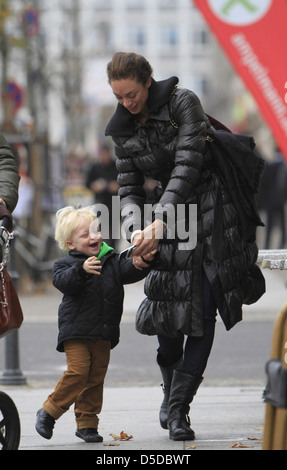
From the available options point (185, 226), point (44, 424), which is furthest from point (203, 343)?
point (44, 424)

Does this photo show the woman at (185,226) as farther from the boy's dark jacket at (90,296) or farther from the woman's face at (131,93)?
the boy's dark jacket at (90,296)

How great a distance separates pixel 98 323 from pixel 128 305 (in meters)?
7.62

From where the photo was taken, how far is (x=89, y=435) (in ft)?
17.7

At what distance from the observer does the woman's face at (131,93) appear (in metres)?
5.17

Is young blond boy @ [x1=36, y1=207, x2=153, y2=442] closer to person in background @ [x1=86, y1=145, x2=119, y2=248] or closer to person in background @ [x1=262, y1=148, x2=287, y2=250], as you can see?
person in background @ [x1=86, y1=145, x2=119, y2=248]

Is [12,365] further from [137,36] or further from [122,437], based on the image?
[137,36]

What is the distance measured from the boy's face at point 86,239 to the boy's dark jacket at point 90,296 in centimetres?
4

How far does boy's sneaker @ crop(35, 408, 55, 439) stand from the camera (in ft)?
17.1

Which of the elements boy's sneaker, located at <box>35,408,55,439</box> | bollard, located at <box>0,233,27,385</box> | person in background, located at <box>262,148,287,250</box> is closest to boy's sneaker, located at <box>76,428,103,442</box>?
boy's sneaker, located at <box>35,408,55,439</box>

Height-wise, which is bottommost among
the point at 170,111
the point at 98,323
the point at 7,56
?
the point at 98,323

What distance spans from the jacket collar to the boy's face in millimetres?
470

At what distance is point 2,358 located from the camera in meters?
9.31
